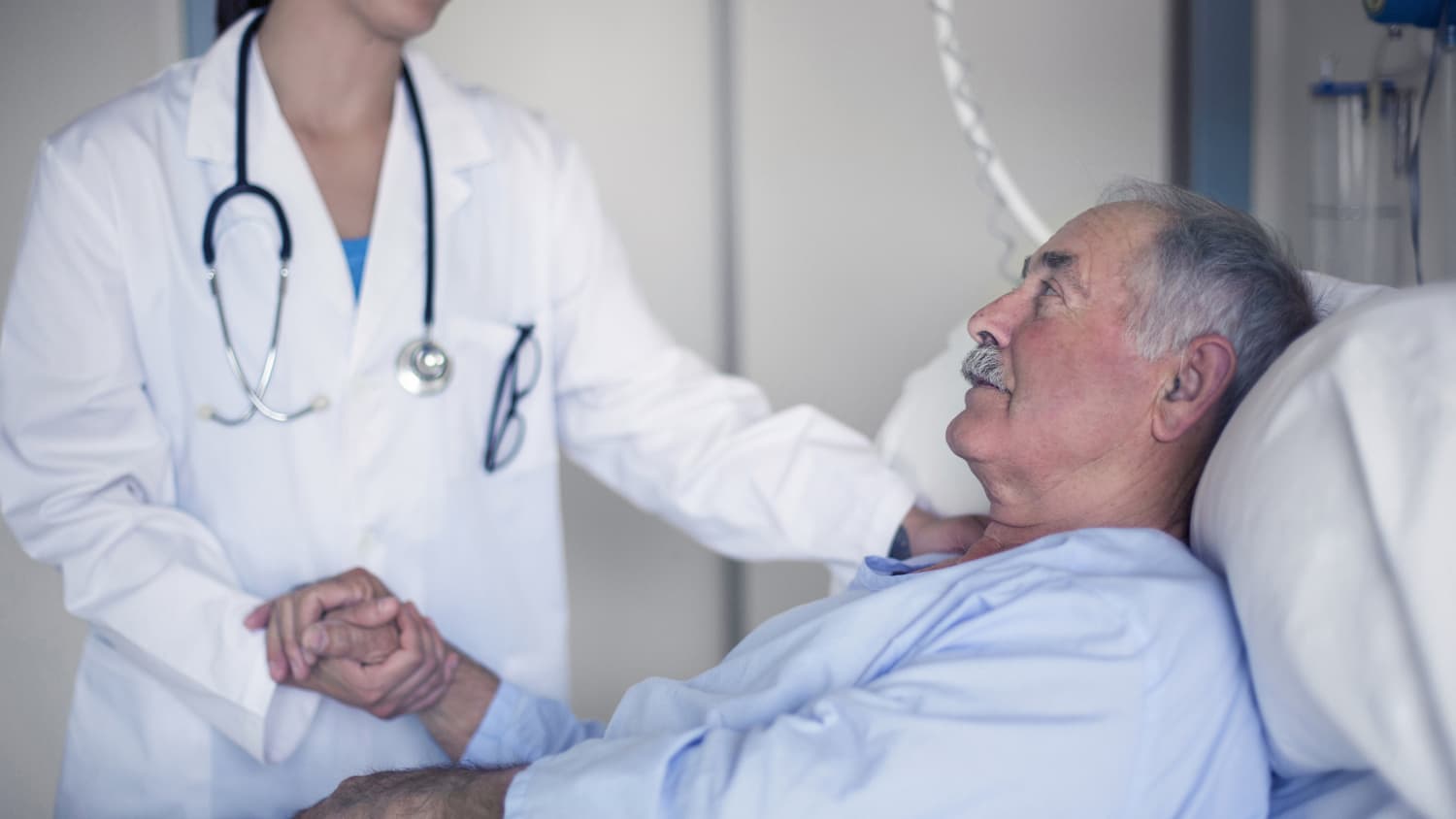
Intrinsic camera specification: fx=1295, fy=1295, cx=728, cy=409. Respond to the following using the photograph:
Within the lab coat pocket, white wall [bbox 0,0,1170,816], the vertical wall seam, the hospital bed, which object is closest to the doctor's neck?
the lab coat pocket

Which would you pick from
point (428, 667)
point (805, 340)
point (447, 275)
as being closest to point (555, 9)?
point (805, 340)

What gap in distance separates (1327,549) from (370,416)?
0.97 m

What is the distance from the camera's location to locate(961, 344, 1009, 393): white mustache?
104cm

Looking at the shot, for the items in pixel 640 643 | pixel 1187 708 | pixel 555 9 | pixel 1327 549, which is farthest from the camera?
pixel 640 643

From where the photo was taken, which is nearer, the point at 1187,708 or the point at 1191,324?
the point at 1187,708

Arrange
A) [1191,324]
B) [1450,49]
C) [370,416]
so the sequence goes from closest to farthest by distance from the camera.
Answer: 1. [1191,324]
2. [1450,49]
3. [370,416]

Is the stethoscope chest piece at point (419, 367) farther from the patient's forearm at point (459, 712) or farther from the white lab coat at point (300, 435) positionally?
the patient's forearm at point (459, 712)

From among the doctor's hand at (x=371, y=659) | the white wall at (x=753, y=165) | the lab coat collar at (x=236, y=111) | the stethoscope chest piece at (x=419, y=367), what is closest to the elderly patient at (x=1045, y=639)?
the doctor's hand at (x=371, y=659)

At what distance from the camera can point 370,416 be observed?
1378 mm

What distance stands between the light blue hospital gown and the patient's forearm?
0.49m

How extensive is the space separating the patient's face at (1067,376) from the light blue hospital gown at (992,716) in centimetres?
9

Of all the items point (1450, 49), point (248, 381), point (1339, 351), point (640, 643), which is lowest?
point (640, 643)

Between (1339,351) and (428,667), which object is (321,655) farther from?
(1339,351)

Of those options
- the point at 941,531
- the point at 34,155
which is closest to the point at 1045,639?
the point at 941,531
